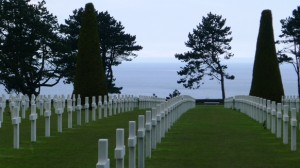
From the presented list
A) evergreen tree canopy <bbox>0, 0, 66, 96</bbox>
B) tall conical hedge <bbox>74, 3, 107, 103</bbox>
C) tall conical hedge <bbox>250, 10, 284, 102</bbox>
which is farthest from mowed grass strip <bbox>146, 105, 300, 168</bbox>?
evergreen tree canopy <bbox>0, 0, 66, 96</bbox>

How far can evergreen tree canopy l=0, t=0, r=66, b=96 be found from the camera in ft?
217

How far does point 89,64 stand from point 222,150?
89.2ft

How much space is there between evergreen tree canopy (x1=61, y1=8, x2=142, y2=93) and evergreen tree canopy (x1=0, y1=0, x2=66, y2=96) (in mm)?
7371

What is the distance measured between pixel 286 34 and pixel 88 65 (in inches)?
1693

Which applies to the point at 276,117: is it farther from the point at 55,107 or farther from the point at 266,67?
the point at 266,67


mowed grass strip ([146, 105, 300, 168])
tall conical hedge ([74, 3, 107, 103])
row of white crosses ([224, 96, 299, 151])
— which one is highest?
tall conical hedge ([74, 3, 107, 103])

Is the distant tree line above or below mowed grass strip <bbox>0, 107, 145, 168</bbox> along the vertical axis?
above

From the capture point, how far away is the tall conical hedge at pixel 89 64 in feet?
144

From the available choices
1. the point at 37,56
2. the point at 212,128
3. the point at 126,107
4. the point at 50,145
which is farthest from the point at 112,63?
the point at 50,145

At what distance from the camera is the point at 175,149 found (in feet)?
61.3

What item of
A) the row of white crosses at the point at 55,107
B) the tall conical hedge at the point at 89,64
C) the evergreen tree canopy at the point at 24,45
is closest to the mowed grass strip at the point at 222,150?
the row of white crosses at the point at 55,107

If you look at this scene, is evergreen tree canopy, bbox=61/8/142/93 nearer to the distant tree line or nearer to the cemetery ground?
the distant tree line

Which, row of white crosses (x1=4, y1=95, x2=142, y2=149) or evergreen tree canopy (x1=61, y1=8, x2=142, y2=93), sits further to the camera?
evergreen tree canopy (x1=61, y1=8, x2=142, y2=93)

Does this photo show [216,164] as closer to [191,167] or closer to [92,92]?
[191,167]
